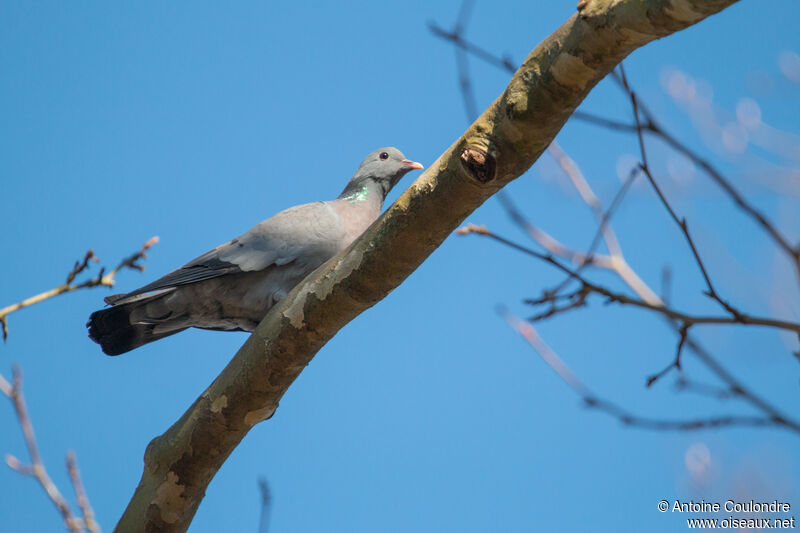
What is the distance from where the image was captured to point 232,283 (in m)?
4.67

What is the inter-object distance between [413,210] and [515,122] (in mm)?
521

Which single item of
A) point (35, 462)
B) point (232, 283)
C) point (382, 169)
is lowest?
point (35, 462)

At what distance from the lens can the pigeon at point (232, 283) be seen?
15.0 ft

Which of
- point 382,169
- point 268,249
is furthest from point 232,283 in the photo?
A: point 382,169

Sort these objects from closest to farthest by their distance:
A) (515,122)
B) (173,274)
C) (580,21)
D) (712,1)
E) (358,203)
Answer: (712,1)
(580,21)
(515,122)
(173,274)
(358,203)

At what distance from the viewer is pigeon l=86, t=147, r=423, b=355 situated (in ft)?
15.0

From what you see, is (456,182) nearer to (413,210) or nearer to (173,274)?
(413,210)

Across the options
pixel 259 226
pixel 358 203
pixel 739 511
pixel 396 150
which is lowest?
pixel 739 511

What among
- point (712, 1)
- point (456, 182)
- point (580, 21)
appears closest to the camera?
point (712, 1)

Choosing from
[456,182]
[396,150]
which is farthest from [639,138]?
[396,150]

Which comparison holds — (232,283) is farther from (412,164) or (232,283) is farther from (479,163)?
(479,163)

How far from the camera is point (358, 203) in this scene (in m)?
5.23

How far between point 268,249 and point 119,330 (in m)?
1.01

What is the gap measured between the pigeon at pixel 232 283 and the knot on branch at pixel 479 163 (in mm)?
2124
